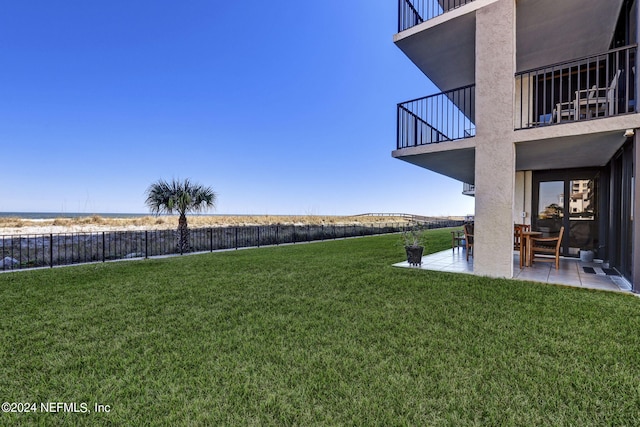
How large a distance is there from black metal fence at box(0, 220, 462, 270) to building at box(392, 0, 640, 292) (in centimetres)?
842

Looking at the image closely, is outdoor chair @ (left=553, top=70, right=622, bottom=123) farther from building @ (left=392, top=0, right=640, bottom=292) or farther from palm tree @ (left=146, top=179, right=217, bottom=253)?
palm tree @ (left=146, top=179, right=217, bottom=253)

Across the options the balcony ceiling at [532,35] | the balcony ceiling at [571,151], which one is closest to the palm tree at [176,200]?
the balcony ceiling at [532,35]

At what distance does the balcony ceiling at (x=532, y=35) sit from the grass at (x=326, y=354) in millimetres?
5718

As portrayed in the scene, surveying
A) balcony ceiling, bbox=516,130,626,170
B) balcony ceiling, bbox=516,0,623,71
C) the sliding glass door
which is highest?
balcony ceiling, bbox=516,0,623,71

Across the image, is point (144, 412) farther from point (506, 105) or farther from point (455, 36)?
point (455, 36)

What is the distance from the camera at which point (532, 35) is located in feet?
21.6

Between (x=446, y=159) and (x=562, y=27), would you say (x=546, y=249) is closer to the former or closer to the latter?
(x=446, y=159)

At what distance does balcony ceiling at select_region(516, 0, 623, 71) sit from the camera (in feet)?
18.6

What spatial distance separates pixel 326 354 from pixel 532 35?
8.47m

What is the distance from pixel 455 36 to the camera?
21.9 feet

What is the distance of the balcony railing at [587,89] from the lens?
520 centimetres

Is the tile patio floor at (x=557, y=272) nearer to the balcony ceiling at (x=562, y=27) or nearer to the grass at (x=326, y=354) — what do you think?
the grass at (x=326, y=354)

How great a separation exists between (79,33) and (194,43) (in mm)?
6959

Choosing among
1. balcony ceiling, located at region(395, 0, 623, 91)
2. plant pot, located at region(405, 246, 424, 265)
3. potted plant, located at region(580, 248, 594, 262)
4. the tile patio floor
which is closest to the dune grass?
plant pot, located at region(405, 246, 424, 265)
